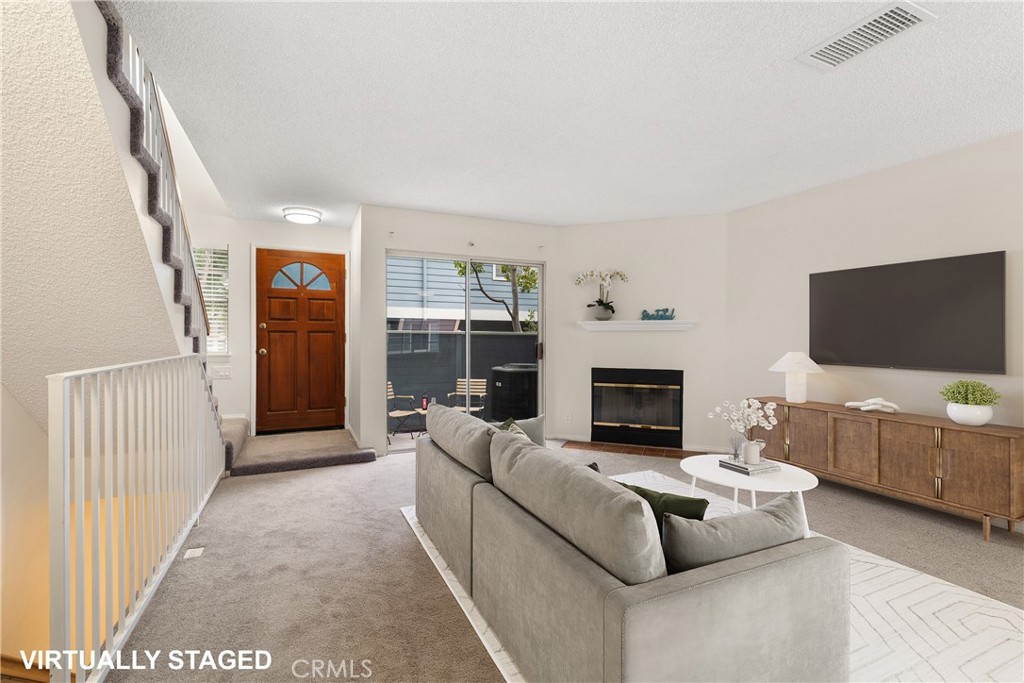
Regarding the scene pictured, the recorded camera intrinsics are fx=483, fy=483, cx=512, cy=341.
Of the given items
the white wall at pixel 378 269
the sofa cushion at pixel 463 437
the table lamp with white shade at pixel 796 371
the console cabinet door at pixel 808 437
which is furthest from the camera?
the white wall at pixel 378 269

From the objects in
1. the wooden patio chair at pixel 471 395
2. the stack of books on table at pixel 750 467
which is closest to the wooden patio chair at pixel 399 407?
the wooden patio chair at pixel 471 395

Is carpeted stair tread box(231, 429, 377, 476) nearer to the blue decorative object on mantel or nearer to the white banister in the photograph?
the white banister

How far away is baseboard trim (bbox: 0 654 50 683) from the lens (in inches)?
87.7

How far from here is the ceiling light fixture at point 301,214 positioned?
4908 mm

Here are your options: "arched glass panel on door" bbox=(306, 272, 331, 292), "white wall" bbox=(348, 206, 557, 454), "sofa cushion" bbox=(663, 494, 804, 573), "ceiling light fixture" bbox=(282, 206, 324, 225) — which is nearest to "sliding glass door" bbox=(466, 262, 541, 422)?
"white wall" bbox=(348, 206, 557, 454)

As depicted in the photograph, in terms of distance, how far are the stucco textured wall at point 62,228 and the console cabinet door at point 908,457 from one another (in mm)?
4634

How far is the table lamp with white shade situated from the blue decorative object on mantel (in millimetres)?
1341

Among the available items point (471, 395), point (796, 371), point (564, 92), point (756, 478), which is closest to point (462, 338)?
point (471, 395)

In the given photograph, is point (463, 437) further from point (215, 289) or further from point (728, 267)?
point (215, 289)

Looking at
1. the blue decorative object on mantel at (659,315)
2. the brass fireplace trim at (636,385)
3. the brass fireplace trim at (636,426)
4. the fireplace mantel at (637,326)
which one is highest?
→ the blue decorative object on mantel at (659,315)

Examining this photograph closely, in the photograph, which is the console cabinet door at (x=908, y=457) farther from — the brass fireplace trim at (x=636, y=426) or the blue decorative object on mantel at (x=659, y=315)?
the blue decorative object on mantel at (x=659, y=315)

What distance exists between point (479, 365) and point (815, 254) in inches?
134

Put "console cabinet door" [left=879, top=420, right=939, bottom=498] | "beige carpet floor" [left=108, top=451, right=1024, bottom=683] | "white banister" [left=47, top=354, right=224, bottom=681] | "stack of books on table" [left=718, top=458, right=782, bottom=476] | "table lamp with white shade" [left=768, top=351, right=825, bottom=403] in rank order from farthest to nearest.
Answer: "table lamp with white shade" [left=768, top=351, right=825, bottom=403]
"console cabinet door" [left=879, top=420, right=939, bottom=498]
"stack of books on table" [left=718, top=458, right=782, bottom=476]
"beige carpet floor" [left=108, top=451, right=1024, bottom=683]
"white banister" [left=47, top=354, right=224, bottom=681]

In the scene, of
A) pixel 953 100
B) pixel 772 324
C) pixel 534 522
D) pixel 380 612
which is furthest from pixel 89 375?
pixel 772 324
